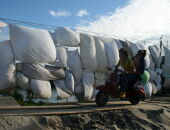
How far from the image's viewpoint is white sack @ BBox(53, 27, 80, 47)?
10344 millimetres

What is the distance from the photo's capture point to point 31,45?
30.7ft

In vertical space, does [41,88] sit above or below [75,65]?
below

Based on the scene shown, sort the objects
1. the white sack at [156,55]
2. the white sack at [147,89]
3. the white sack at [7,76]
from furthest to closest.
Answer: the white sack at [156,55], the white sack at [147,89], the white sack at [7,76]

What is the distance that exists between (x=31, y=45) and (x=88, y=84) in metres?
2.26

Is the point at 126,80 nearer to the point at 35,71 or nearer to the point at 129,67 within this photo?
the point at 129,67

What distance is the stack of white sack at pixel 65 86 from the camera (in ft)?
32.2

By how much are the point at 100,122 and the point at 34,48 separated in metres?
4.09

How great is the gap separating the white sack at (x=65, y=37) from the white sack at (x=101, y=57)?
0.94 metres

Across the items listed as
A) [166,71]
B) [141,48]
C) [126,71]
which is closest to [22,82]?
→ [126,71]

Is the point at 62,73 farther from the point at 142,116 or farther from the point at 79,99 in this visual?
the point at 142,116

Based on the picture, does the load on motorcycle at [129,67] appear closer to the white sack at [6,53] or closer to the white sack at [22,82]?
the white sack at [22,82]

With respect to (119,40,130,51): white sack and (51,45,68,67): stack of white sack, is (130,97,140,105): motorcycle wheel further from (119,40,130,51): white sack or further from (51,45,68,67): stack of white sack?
(119,40,130,51): white sack

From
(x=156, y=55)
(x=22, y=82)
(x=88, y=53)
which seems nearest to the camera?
(x=22, y=82)

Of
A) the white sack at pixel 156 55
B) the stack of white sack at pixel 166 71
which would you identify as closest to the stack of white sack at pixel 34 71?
the white sack at pixel 156 55
